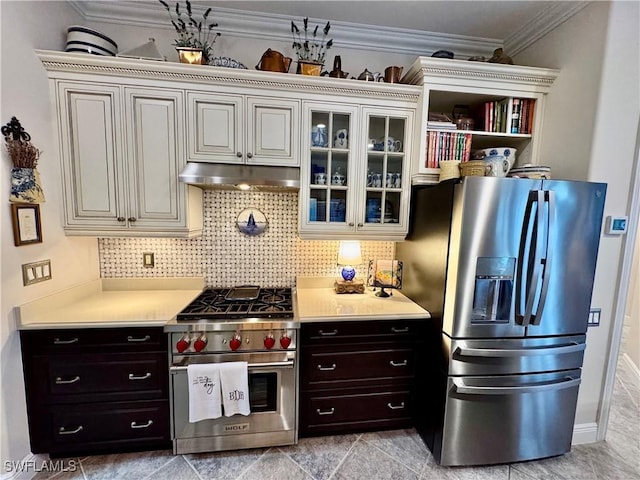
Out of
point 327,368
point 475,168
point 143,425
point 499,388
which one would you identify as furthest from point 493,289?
point 143,425

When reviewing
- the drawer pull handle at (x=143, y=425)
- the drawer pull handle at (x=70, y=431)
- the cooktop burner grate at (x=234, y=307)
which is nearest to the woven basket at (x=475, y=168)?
the cooktop burner grate at (x=234, y=307)

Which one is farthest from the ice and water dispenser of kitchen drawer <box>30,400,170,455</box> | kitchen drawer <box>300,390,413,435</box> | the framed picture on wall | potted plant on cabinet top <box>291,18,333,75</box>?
the framed picture on wall

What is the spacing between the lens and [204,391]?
1711 millimetres

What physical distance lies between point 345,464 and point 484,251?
158 cm

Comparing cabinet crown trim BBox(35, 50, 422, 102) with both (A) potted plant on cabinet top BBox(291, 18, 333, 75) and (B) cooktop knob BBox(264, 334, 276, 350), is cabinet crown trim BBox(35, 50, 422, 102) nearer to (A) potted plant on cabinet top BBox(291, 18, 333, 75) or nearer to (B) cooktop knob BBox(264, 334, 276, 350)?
(A) potted plant on cabinet top BBox(291, 18, 333, 75)

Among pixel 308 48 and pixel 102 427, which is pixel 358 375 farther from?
pixel 308 48

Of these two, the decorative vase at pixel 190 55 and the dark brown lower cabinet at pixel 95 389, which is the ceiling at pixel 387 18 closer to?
the decorative vase at pixel 190 55

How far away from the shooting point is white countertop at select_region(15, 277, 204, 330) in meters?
1.64

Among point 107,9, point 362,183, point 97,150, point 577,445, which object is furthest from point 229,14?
point 577,445

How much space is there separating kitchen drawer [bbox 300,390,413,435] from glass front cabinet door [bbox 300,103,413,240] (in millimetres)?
1128

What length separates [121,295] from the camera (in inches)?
84.9

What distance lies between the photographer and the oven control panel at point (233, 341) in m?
1.72

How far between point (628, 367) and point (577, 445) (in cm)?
169

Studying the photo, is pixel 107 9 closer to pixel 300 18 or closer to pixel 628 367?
pixel 300 18
